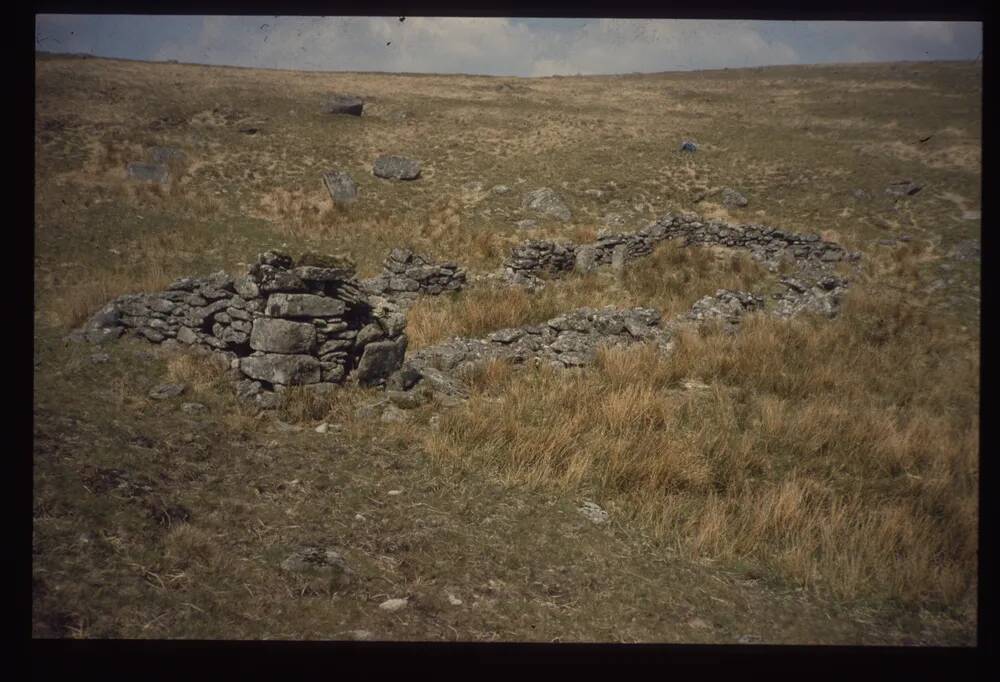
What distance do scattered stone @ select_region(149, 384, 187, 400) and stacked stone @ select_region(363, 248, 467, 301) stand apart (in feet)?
20.7

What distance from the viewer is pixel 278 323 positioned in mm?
7426

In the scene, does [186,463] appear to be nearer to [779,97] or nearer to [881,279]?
[881,279]

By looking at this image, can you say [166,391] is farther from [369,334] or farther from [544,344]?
[544,344]

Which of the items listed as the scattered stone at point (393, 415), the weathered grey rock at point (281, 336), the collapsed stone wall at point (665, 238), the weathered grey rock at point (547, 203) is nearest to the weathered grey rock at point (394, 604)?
the scattered stone at point (393, 415)

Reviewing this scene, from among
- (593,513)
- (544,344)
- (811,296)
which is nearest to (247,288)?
(544,344)

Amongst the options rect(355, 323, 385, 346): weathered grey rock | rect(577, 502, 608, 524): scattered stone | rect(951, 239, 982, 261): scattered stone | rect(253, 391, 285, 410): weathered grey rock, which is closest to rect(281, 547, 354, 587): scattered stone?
rect(577, 502, 608, 524): scattered stone

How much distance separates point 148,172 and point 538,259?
15.8 m

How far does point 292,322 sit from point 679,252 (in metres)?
12.3

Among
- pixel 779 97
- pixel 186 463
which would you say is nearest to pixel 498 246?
pixel 186 463

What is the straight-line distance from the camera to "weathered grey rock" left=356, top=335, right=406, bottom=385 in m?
7.75

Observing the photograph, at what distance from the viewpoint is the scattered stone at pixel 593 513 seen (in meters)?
5.09

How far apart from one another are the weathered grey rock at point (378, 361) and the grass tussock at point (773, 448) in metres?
1.28

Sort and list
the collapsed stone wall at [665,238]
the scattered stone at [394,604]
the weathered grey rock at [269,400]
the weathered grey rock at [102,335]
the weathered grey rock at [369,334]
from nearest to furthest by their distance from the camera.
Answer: the scattered stone at [394,604] → the weathered grey rock at [269,400] → the weathered grey rock at [369,334] → the weathered grey rock at [102,335] → the collapsed stone wall at [665,238]

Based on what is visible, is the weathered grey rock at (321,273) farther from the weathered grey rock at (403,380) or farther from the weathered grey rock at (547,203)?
the weathered grey rock at (547,203)
